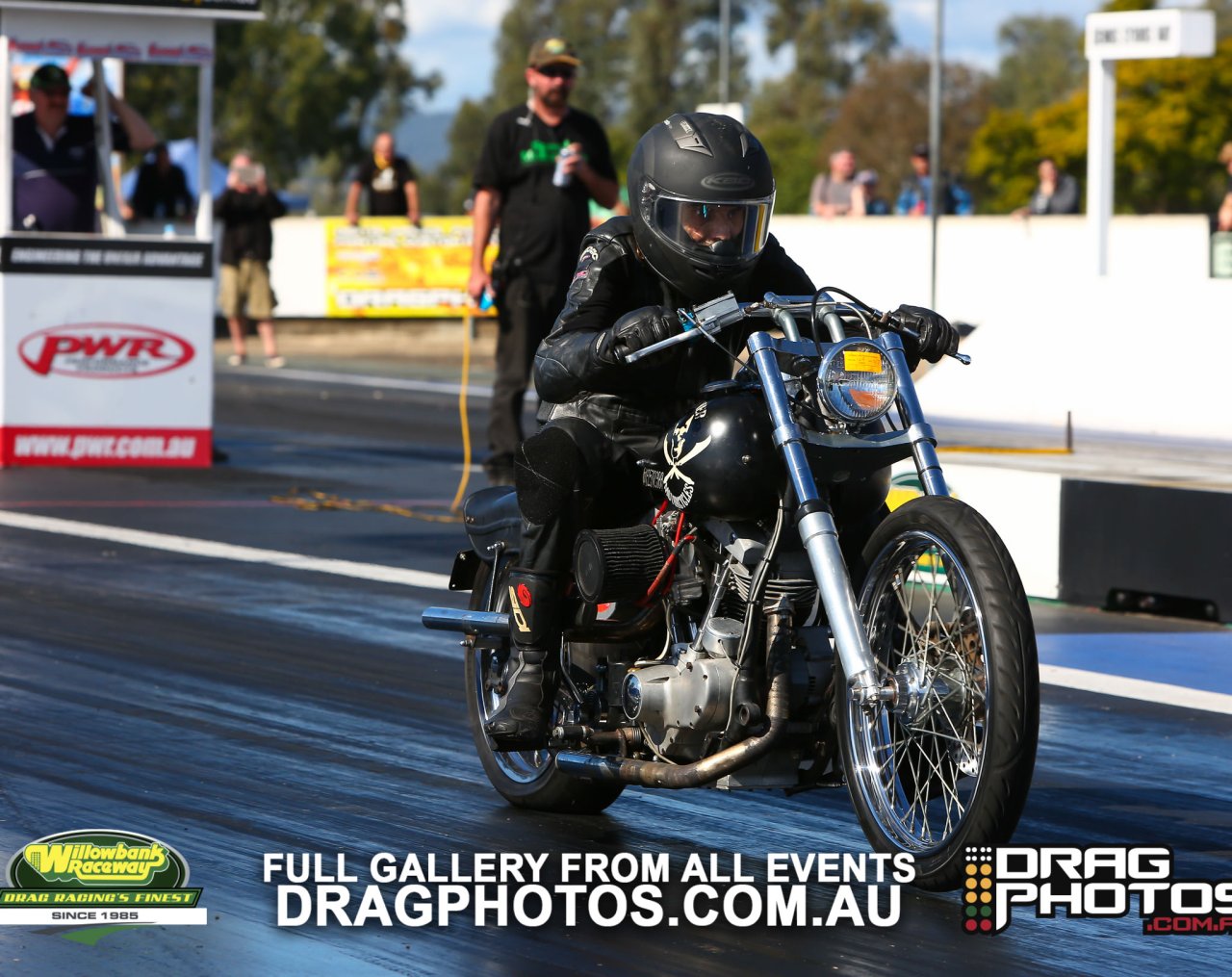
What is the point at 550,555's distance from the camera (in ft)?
19.3

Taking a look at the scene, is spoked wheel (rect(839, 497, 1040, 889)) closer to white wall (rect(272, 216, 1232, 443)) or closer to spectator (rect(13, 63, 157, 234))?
white wall (rect(272, 216, 1232, 443))

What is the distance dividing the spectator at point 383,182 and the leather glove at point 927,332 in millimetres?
20675

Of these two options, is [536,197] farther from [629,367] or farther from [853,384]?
[853,384]

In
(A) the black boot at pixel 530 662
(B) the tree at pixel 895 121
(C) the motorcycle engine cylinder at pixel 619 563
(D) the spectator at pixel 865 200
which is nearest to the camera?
(C) the motorcycle engine cylinder at pixel 619 563

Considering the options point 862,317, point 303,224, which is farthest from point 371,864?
point 303,224

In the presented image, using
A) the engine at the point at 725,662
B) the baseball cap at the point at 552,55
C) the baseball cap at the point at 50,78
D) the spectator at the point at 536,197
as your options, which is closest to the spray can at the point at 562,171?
the spectator at the point at 536,197

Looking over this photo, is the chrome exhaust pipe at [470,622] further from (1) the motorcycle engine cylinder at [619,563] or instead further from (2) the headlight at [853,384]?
(2) the headlight at [853,384]

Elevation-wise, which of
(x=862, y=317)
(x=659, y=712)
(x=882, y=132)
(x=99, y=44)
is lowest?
(x=659, y=712)

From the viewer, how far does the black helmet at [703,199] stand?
577 cm

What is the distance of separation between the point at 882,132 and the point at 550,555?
264 ft

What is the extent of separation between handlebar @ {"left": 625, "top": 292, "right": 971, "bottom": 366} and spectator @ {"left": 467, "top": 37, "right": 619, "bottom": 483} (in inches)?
300

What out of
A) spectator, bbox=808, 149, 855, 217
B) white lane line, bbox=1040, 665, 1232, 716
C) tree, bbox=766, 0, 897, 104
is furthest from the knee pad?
tree, bbox=766, 0, 897, 104

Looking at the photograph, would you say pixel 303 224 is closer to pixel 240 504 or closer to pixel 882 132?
pixel 240 504

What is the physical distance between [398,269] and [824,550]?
2417 centimetres
